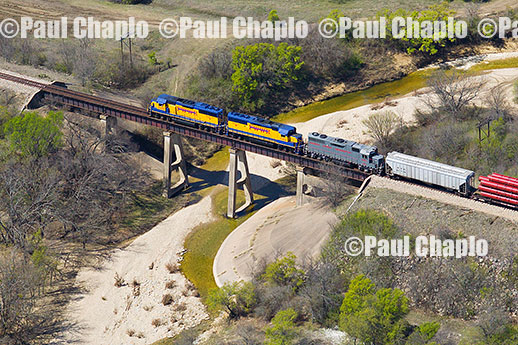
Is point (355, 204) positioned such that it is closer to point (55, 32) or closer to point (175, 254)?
point (175, 254)

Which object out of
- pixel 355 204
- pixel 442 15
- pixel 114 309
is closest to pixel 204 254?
pixel 114 309

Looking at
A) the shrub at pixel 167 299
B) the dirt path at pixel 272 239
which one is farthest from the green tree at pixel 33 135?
the shrub at pixel 167 299

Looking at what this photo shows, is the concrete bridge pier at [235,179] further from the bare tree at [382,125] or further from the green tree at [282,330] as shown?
the green tree at [282,330]

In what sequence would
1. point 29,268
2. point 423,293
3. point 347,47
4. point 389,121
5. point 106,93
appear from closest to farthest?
point 423,293 → point 29,268 → point 389,121 → point 106,93 → point 347,47

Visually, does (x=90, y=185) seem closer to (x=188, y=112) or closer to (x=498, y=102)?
(x=188, y=112)

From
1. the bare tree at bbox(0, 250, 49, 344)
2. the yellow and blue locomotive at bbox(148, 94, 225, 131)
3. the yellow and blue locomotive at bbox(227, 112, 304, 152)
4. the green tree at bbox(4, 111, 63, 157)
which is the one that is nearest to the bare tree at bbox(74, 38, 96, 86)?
the green tree at bbox(4, 111, 63, 157)

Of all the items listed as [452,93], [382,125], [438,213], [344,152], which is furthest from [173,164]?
[452,93]
